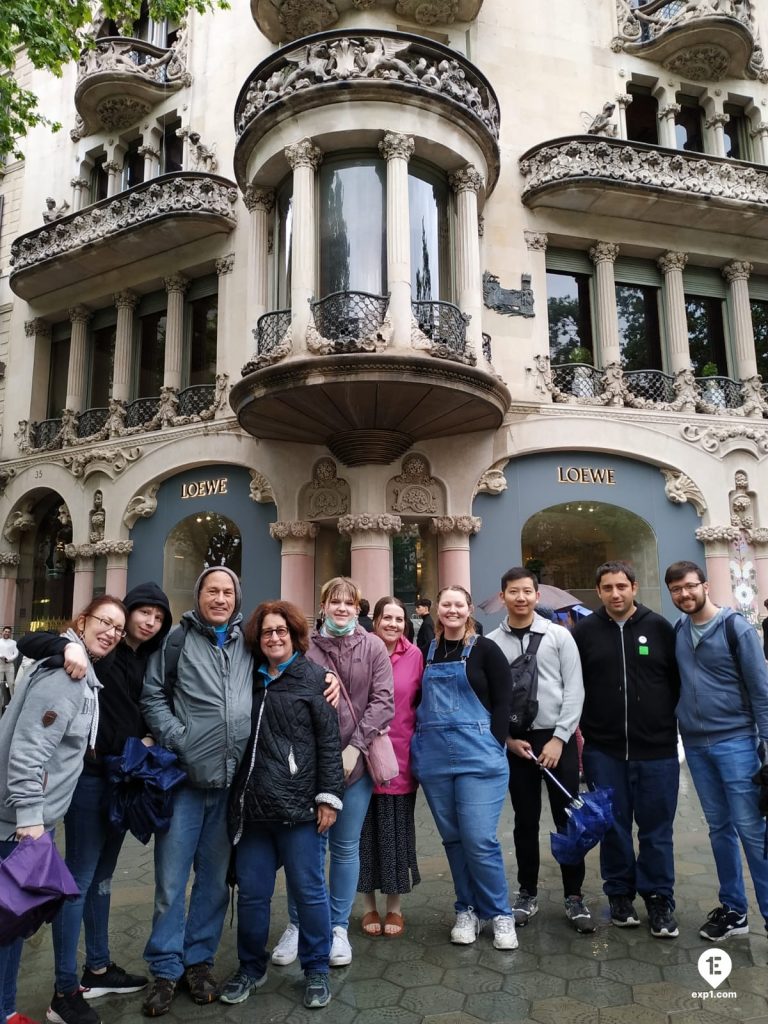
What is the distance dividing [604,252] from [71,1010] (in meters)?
13.8

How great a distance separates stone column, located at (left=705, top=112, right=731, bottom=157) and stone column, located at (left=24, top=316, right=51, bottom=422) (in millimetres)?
14991

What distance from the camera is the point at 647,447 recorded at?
12.9 m

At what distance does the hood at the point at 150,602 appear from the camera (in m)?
3.82

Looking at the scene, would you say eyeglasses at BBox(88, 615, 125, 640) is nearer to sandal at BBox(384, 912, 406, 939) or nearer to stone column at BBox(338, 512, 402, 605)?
sandal at BBox(384, 912, 406, 939)

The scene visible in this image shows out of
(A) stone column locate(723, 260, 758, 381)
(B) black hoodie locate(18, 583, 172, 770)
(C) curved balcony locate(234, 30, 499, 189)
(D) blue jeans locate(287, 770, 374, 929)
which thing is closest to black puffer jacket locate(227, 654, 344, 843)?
(D) blue jeans locate(287, 770, 374, 929)

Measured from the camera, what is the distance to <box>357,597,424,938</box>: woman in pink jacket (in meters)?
4.38

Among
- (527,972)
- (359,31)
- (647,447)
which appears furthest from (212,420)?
(527,972)

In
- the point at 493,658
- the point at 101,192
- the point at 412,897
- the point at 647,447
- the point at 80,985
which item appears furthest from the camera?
the point at 101,192

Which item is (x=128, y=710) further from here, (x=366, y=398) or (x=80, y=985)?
(x=366, y=398)

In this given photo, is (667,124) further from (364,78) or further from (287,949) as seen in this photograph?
(287,949)

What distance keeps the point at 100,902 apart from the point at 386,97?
1119 cm

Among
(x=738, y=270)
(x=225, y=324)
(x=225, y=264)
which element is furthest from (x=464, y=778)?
(x=738, y=270)

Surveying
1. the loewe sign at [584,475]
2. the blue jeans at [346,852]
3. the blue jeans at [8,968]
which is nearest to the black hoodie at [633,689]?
the blue jeans at [346,852]

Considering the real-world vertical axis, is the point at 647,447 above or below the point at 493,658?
above
